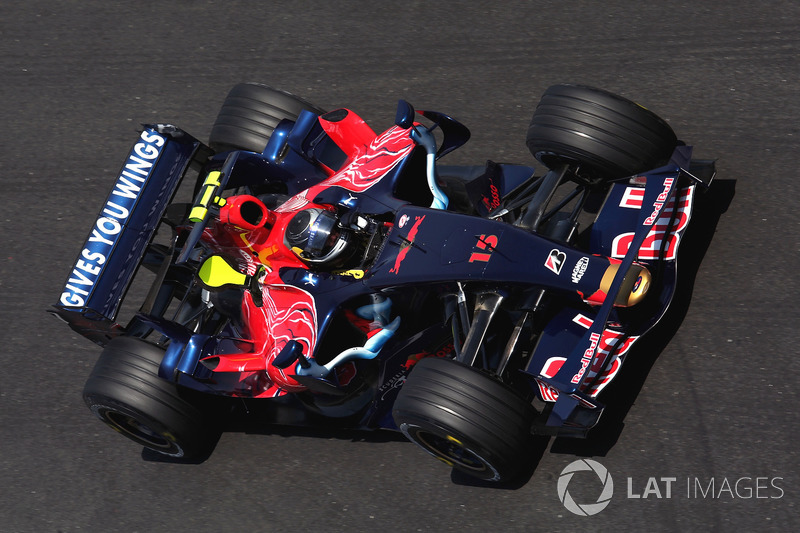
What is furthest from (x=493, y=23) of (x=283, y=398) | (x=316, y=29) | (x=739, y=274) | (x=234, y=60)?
(x=283, y=398)

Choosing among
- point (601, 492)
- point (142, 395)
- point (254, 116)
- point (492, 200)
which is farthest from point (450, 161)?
point (142, 395)

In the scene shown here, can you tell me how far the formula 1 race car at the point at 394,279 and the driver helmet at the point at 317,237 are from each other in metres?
0.01

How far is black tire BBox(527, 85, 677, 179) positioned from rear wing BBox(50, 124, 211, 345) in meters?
2.66

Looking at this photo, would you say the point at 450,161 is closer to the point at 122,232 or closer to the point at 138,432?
the point at 122,232

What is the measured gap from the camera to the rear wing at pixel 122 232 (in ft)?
23.6

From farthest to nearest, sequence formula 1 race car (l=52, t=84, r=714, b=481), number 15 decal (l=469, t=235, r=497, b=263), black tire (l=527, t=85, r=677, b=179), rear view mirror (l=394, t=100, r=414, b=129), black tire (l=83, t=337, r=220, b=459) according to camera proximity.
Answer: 1. rear view mirror (l=394, t=100, r=414, b=129)
2. black tire (l=83, t=337, r=220, b=459)
3. black tire (l=527, t=85, r=677, b=179)
4. number 15 decal (l=469, t=235, r=497, b=263)
5. formula 1 race car (l=52, t=84, r=714, b=481)

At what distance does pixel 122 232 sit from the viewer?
7.35 m

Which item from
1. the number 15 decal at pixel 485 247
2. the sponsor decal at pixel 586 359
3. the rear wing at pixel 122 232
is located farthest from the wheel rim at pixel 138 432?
the sponsor decal at pixel 586 359

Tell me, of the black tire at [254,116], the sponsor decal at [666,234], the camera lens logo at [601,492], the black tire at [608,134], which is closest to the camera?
the sponsor decal at [666,234]

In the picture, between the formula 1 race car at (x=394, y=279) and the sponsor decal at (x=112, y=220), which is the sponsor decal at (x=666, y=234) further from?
the sponsor decal at (x=112, y=220)

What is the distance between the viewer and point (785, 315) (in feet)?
24.3

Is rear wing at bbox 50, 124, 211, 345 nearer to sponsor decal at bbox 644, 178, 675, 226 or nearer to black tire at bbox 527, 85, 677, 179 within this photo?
black tire at bbox 527, 85, 677, 179

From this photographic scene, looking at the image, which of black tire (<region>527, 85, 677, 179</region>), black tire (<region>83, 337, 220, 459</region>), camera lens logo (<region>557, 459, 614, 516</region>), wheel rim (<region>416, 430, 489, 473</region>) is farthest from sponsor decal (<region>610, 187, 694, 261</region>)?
black tire (<region>83, 337, 220, 459</region>)

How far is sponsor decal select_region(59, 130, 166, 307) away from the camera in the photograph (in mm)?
7199
